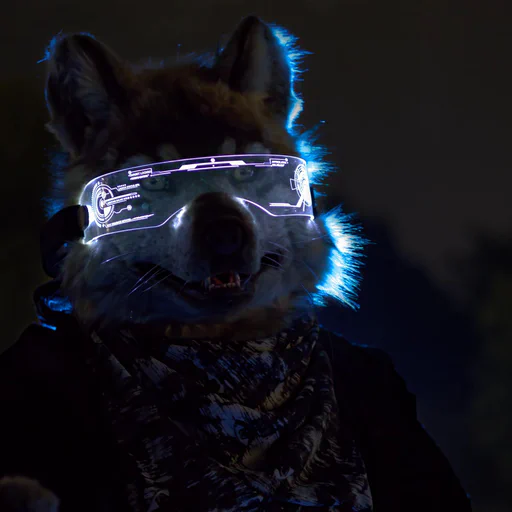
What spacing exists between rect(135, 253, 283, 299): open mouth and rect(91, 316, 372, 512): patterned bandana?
4.5 inches

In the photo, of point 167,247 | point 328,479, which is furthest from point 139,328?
point 328,479

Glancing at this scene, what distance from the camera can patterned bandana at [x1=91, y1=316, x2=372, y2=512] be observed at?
1215mm

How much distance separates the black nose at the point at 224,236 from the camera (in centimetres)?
130

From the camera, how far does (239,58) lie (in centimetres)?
156

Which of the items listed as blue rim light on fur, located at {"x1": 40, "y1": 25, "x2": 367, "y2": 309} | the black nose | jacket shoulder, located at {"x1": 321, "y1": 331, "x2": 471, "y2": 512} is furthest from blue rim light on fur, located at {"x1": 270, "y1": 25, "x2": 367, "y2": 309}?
the black nose

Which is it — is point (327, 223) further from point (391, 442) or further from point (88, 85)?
point (88, 85)

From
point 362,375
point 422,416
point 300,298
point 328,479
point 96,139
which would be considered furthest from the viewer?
point 422,416

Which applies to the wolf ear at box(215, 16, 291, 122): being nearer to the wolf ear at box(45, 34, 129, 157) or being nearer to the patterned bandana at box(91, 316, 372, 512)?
the wolf ear at box(45, 34, 129, 157)

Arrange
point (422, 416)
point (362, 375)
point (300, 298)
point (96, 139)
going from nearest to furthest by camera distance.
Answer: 1. point (96, 139)
2. point (300, 298)
3. point (362, 375)
4. point (422, 416)

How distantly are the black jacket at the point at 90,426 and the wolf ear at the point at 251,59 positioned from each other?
676 millimetres

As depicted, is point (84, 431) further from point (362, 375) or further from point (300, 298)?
point (362, 375)

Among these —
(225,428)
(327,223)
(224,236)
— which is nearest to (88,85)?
(224,236)

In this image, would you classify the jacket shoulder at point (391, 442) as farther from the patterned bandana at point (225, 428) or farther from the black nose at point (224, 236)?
the black nose at point (224, 236)

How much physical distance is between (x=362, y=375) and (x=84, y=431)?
769mm
